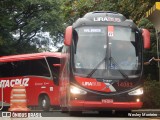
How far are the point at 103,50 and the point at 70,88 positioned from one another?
5.66 feet

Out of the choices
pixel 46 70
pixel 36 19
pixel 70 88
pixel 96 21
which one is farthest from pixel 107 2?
pixel 36 19

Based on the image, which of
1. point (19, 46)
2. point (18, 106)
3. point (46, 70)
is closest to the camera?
point (18, 106)

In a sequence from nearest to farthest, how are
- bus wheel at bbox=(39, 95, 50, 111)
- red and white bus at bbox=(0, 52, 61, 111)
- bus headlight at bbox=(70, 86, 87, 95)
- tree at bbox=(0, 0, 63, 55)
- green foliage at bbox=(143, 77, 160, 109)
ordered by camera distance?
bus headlight at bbox=(70, 86, 87, 95) → green foliage at bbox=(143, 77, 160, 109) → bus wheel at bbox=(39, 95, 50, 111) → red and white bus at bbox=(0, 52, 61, 111) → tree at bbox=(0, 0, 63, 55)

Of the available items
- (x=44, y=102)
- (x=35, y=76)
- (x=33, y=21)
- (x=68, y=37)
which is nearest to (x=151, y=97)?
(x=44, y=102)

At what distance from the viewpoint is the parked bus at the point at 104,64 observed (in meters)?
14.8

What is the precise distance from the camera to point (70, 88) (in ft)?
48.9

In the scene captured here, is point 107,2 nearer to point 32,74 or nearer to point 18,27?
point 32,74

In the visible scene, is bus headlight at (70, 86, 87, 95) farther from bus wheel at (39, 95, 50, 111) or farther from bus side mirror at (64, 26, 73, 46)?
bus wheel at (39, 95, 50, 111)

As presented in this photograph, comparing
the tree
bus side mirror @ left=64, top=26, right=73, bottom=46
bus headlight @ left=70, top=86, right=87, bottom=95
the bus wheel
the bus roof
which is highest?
the tree

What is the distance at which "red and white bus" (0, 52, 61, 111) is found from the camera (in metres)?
22.4

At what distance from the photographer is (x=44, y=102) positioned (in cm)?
2261

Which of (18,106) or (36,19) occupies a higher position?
(36,19)

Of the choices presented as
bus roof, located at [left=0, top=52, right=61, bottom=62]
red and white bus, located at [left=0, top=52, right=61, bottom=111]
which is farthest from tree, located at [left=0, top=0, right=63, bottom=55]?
red and white bus, located at [left=0, top=52, right=61, bottom=111]

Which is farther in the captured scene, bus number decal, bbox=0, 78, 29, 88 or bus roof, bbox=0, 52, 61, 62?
bus number decal, bbox=0, 78, 29, 88
